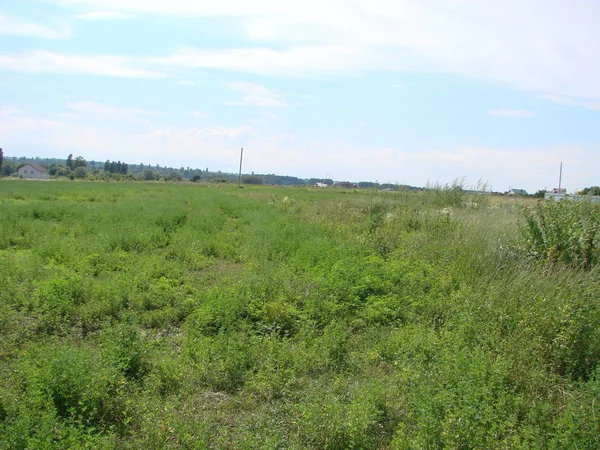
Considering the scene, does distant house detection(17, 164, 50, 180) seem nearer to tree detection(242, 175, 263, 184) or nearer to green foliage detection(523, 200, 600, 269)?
tree detection(242, 175, 263, 184)

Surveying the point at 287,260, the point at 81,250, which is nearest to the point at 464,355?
the point at 287,260

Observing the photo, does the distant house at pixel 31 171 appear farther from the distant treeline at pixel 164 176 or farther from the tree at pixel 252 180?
the tree at pixel 252 180

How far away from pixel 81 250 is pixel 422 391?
8991mm

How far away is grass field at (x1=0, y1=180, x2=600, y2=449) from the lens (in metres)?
4.02

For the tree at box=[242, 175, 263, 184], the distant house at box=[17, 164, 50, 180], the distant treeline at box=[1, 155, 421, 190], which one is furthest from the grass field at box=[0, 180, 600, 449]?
Answer: the distant house at box=[17, 164, 50, 180]

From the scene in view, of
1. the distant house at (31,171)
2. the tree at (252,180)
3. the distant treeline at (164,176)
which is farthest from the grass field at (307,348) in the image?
the distant house at (31,171)

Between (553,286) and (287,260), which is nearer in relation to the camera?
(553,286)

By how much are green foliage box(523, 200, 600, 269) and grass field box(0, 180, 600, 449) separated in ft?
0.27

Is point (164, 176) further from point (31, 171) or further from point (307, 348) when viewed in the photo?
point (307, 348)

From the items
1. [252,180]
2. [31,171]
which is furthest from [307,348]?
[31,171]

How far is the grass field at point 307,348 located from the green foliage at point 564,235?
0.27 ft

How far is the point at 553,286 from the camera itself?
6.80m

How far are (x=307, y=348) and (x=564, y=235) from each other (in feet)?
17.6

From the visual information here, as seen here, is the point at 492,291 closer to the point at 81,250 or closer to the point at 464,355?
the point at 464,355
